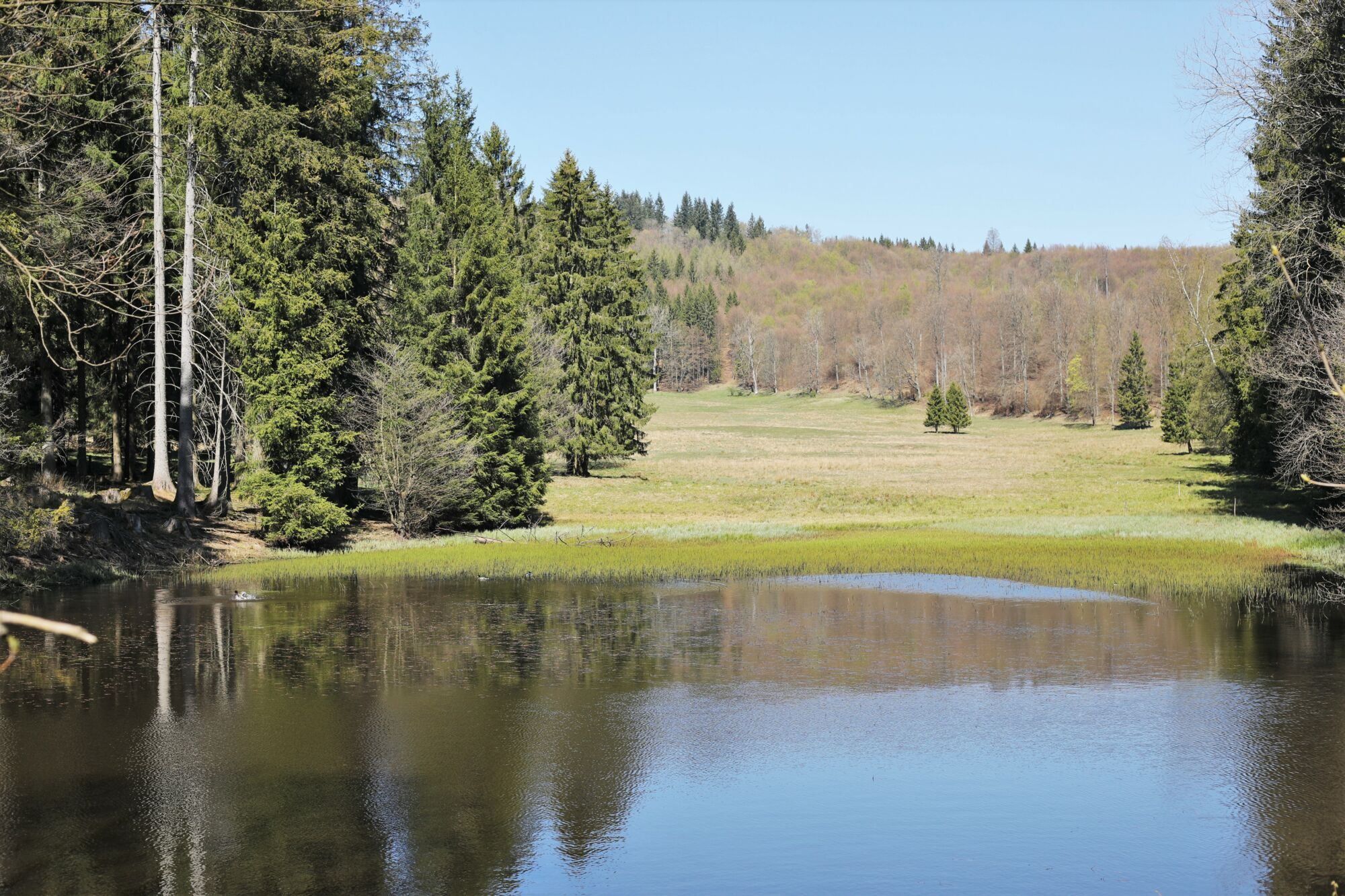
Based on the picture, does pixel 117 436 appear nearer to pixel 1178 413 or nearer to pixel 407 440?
pixel 407 440

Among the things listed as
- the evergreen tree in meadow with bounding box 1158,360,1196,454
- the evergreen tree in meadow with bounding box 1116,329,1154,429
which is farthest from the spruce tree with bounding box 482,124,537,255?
the evergreen tree in meadow with bounding box 1116,329,1154,429

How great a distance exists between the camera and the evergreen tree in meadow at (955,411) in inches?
4094

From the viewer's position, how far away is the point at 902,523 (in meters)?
39.5

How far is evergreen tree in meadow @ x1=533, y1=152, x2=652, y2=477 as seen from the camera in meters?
58.3

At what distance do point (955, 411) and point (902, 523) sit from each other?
6751 centimetres

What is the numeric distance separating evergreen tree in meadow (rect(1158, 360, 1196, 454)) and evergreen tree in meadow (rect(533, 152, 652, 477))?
39.6 metres

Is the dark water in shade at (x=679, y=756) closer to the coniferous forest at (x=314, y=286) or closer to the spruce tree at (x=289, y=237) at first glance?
the coniferous forest at (x=314, y=286)

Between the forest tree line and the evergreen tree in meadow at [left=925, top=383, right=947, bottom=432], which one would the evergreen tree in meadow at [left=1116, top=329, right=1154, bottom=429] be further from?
the forest tree line

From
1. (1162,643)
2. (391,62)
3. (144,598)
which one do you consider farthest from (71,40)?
(391,62)

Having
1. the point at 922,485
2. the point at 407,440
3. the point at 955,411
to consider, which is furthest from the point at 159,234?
the point at 955,411

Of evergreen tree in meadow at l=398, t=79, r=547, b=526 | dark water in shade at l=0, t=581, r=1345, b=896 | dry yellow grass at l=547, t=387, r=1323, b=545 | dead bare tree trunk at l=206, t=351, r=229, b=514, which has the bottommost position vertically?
dry yellow grass at l=547, t=387, r=1323, b=545

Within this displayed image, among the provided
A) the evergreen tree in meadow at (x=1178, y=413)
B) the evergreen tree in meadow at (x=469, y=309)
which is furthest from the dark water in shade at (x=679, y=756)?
the evergreen tree in meadow at (x=1178, y=413)

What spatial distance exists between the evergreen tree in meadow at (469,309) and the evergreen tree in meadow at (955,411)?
2891 inches

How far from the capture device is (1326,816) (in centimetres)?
980
